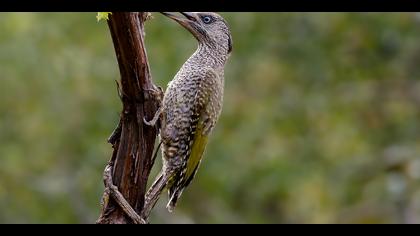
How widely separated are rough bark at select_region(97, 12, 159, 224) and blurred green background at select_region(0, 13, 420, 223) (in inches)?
254

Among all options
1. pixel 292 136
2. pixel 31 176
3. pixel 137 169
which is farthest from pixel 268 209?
pixel 137 169

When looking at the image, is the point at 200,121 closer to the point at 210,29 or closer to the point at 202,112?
the point at 202,112

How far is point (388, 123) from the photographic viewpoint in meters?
11.7

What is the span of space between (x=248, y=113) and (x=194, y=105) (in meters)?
7.39

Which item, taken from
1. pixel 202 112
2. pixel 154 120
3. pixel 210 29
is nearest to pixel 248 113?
pixel 210 29

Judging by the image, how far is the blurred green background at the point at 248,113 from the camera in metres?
10.1

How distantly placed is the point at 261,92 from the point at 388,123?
1.51m

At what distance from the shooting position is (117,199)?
265 centimetres

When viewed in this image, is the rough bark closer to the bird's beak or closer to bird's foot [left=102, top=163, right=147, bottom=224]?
bird's foot [left=102, top=163, right=147, bottom=224]

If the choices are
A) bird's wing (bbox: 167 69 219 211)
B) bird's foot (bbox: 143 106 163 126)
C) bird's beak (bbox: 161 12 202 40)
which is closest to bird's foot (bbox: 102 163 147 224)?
bird's foot (bbox: 143 106 163 126)

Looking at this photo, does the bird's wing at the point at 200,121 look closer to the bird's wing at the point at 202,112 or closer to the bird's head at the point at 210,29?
the bird's wing at the point at 202,112
